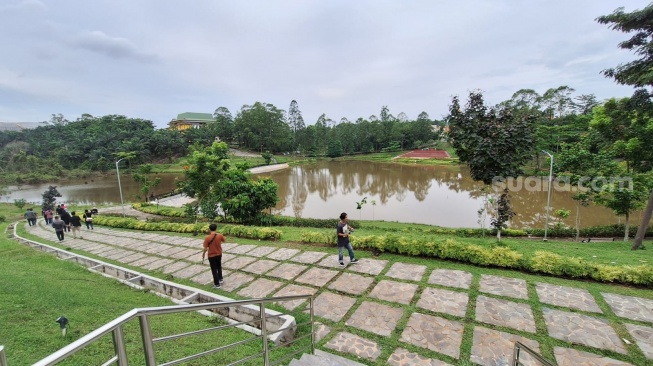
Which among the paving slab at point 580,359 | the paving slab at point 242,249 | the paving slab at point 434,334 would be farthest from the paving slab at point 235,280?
the paving slab at point 580,359

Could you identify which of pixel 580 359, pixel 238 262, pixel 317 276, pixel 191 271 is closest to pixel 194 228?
pixel 191 271

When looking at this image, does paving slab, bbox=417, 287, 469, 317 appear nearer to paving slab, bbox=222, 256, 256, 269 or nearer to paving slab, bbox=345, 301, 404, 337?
paving slab, bbox=345, 301, 404, 337

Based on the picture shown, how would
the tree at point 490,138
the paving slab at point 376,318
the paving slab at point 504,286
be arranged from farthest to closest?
1. the tree at point 490,138
2. the paving slab at point 504,286
3. the paving slab at point 376,318

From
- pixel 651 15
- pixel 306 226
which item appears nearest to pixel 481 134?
pixel 651 15

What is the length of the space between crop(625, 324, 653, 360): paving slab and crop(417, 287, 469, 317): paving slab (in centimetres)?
202

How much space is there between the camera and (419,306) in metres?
4.80

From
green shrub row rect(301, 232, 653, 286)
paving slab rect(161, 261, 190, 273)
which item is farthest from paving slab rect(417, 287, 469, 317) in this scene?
paving slab rect(161, 261, 190, 273)

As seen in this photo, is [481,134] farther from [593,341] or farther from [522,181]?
[522,181]

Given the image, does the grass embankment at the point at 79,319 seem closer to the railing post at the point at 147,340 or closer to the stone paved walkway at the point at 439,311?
the stone paved walkway at the point at 439,311

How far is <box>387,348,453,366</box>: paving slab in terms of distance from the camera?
358 centimetres

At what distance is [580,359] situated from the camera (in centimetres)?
351

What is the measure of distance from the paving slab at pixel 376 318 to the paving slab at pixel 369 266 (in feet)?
4.20

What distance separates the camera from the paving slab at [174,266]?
6991mm

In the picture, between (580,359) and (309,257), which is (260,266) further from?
(580,359)
